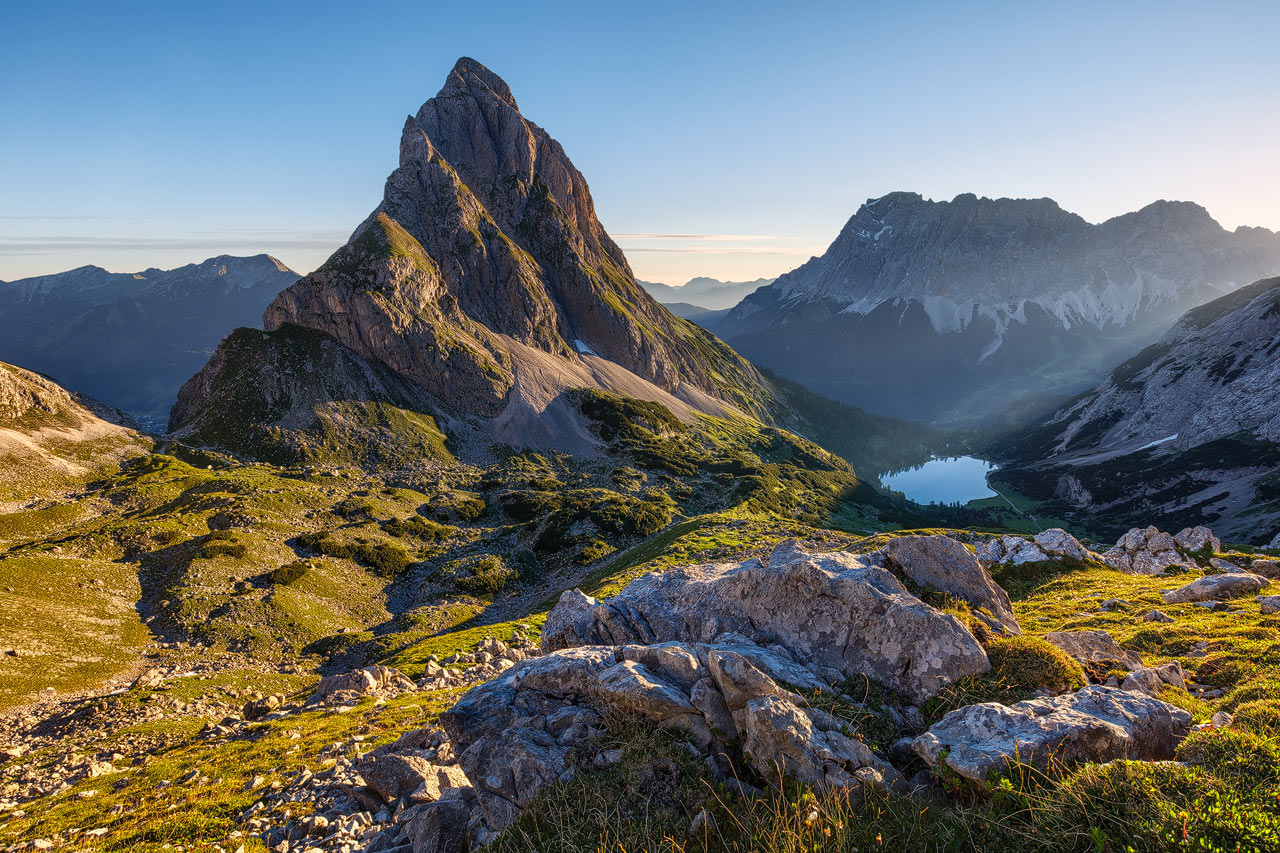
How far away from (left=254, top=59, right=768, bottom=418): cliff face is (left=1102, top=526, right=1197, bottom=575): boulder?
114 m

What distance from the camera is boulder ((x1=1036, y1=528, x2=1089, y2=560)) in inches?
1652

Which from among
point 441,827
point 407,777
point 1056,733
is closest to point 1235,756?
point 1056,733

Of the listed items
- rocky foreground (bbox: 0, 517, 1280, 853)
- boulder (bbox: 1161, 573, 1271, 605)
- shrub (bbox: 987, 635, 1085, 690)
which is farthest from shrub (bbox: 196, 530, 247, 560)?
boulder (bbox: 1161, 573, 1271, 605)

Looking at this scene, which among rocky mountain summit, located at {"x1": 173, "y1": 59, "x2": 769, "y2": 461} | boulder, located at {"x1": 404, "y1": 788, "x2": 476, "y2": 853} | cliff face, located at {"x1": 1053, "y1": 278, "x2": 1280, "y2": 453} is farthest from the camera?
cliff face, located at {"x1": 1053, "y1": 278, "x2": 1280, "y2": 453}

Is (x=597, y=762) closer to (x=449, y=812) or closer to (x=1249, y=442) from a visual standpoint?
(x=449, y=812)

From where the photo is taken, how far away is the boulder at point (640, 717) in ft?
32.9

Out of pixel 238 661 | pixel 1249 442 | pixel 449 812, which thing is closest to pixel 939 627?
pixel 449 812

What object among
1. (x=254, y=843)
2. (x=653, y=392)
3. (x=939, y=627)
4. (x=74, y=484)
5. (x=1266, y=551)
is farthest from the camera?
→ (x=653, y=392)

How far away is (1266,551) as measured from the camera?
49.1m

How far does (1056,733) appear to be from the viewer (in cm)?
952

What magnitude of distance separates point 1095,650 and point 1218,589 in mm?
18885

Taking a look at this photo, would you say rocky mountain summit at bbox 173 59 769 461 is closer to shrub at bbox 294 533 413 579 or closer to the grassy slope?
the grassy slope

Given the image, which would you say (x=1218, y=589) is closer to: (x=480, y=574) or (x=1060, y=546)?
(x=1060, y=546)

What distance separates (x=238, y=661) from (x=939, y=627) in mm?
51065
